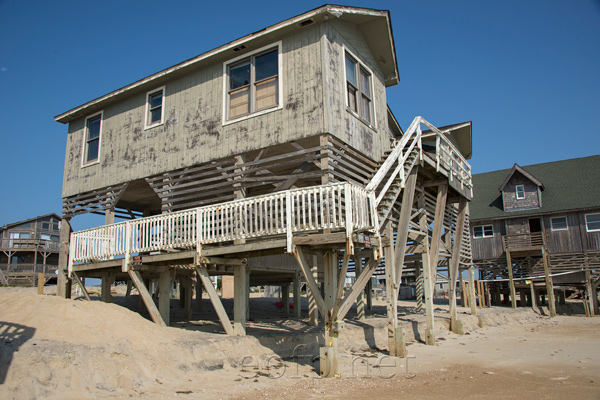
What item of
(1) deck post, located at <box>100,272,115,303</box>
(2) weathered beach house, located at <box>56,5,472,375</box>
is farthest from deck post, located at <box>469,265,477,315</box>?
(1) deck post, located at <box>100,272,115,303</box>

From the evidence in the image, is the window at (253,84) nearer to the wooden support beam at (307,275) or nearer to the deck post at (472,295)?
the wooden support beam at (307,275)

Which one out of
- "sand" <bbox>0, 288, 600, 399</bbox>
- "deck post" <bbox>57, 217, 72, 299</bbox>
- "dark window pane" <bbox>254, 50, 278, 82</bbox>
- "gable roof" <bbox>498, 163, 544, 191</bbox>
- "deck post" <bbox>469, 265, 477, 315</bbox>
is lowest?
"sand" <bbox>0, 288, 600, 399</bbox>

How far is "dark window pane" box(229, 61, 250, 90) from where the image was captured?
44.4ft

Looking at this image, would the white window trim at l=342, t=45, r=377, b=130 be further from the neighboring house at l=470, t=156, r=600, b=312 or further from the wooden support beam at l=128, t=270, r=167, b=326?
the neighboring house at l=470, t=156, r=600, b=312

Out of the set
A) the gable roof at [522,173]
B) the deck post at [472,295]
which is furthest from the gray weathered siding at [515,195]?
the deck post at [472,295]

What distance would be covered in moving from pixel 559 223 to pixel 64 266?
29.3 m

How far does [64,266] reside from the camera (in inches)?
645

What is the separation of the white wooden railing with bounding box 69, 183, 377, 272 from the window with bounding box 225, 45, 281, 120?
107 inches

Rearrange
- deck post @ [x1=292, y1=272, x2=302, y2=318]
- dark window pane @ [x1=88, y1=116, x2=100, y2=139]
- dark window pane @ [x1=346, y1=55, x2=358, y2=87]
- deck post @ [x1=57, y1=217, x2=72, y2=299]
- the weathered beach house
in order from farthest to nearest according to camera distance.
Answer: deck post @ [x1=292, y1=272, x2=302, y2=318], dark window pane @ [x1=88, y1=116, x2=100, y2=139], deck post @ [x1=57, y1=217, x2=72, y2=299], dark window pane @ [x1=346, y1=55, x2=358, y2=87], the weathered beach house

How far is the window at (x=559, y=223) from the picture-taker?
30.9 m

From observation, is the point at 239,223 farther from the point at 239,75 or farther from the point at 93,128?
the point at 93,128

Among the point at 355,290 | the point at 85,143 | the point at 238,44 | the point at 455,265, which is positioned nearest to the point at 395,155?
the point at 355,290

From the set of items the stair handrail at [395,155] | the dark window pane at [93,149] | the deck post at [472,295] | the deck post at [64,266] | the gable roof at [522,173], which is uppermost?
the gable roof at [522,173]

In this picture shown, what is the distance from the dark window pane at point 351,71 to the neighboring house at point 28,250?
3826cm
